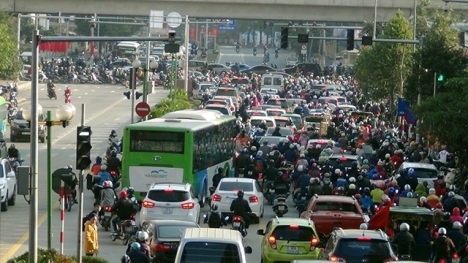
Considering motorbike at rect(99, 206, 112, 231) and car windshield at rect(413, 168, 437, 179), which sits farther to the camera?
car windshield at rect(413, 168, 437, 179)

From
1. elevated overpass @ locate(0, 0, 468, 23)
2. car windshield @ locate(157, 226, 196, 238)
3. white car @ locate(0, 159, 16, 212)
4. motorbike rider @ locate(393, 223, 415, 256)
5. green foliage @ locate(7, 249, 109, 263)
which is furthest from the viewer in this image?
elevated overpass @ locate(0, 0, 468, 23)

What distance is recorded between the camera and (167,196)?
3228cm

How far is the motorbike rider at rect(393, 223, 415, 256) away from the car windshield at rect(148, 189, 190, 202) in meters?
7.36

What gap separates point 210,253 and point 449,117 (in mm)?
20506

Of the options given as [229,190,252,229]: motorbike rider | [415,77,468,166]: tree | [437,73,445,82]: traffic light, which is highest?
[437,73,445,82]: traffic light

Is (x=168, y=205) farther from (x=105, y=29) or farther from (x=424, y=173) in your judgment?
(x=105, y=29)

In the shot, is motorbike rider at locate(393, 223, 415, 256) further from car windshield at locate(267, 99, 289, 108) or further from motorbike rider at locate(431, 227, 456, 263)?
car windshield at locate(267, 99, 289, 108)

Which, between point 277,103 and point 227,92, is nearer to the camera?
point 277,103

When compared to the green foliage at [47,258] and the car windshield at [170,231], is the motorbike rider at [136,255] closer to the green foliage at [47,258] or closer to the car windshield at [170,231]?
the green foliage at [47,258]

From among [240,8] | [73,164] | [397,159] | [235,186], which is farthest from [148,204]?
[240,8]

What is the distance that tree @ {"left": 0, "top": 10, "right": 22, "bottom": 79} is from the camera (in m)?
76.8

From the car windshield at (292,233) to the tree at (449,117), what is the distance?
15156 mm

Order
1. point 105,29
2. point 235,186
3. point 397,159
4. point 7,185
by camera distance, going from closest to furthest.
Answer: point 7,185 < point 235,186 < point 397,159 < point 105,29

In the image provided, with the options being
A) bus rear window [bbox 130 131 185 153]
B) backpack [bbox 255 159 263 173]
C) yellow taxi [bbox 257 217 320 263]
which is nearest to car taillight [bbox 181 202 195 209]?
bus rear window [bbox 130 131 185 153]
